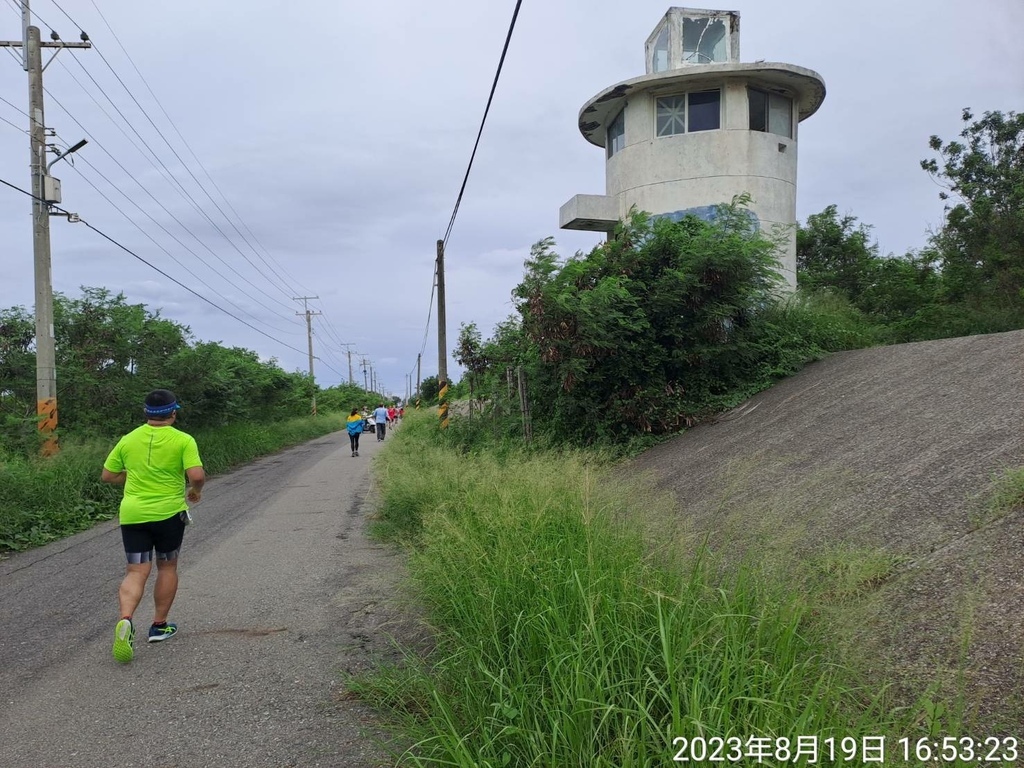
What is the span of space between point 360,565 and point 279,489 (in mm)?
7556

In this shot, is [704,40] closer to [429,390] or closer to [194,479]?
[194,479]

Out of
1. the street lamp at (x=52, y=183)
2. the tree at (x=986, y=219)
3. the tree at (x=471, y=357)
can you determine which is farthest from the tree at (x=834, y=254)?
the street lamp at (x=52, y=183)

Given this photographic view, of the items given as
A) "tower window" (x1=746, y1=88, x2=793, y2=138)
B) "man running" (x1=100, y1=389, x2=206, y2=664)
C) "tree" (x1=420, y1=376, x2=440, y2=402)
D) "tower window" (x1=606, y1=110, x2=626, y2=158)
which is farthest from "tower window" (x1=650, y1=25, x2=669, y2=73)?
"tree" (x1=420, y1=376, x2=440, y2=402)

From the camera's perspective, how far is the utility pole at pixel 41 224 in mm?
12672

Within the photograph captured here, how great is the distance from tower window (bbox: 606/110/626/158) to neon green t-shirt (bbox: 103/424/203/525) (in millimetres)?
16929

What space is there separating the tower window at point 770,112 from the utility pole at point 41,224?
1550cm

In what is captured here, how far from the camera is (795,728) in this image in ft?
7.57

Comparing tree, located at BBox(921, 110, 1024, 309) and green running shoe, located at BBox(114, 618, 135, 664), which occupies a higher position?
tree, located at BBox(921, 110, 1024, 309)

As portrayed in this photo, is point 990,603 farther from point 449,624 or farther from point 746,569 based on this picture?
point 449,624

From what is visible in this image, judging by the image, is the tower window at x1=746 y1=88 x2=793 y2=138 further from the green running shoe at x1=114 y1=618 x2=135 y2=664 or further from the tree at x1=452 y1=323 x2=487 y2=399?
the green running shoe at x1=114 y1=618 x2=135 y2=664

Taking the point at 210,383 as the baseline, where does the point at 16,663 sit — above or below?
below

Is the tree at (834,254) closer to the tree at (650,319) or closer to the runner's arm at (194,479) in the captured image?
the tree at (650,319)

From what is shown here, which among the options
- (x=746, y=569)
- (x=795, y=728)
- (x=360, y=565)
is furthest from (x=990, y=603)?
(x=360, y=565)

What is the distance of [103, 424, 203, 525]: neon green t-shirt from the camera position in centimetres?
478
